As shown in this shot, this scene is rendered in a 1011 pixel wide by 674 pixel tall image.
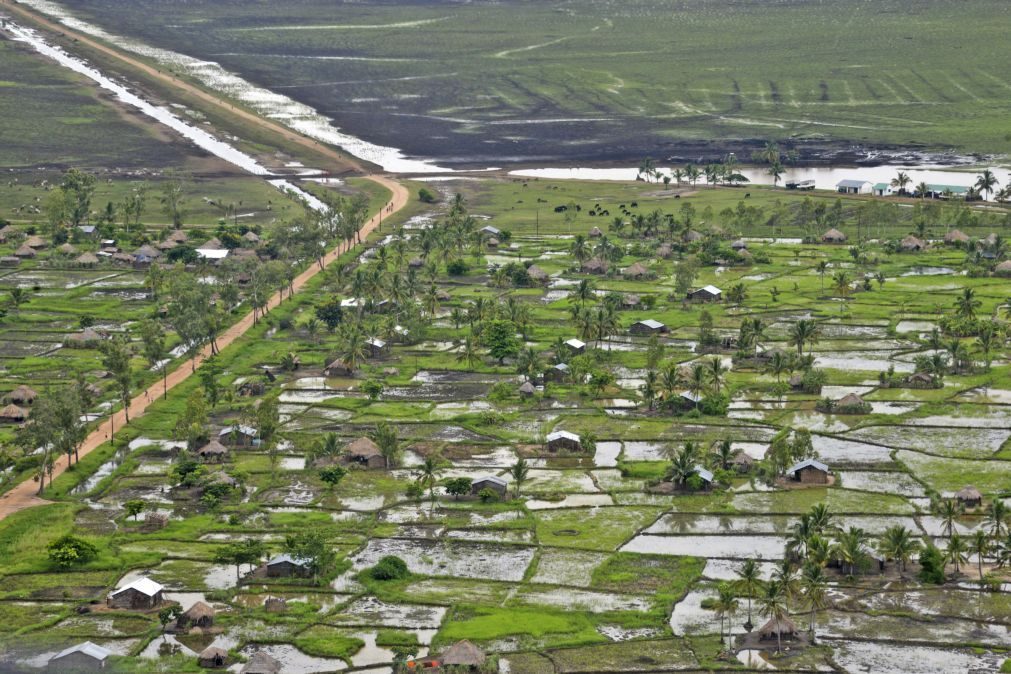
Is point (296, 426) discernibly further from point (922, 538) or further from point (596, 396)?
point (922, 538)

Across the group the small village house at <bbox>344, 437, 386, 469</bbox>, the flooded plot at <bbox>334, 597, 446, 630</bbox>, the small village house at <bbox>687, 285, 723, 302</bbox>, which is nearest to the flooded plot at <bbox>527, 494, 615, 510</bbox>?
the small village house at <bbox>344, 437, 386, 469</bbox>

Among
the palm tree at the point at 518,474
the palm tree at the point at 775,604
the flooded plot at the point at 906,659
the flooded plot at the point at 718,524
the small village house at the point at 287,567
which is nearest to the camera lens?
the flooded plot at the point at 906,659

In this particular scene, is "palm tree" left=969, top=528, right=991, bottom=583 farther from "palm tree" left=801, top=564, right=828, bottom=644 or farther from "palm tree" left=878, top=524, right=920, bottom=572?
"palm tree" left=801, top=564, right=828, bottom=644

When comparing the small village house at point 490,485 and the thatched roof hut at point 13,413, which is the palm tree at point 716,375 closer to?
the small village house at point 490,485

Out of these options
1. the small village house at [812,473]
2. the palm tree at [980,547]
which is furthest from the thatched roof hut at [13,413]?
the palm tree at [980,547]

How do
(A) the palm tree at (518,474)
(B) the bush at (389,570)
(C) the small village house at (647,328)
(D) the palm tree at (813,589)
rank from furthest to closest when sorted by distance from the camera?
(C) the small village house at (647,328)
(A) the palm tree at (518,474)
(B) the bush at (389,570)
(D) the palm tree at (813,589)

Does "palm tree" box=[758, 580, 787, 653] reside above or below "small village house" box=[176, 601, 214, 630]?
above
